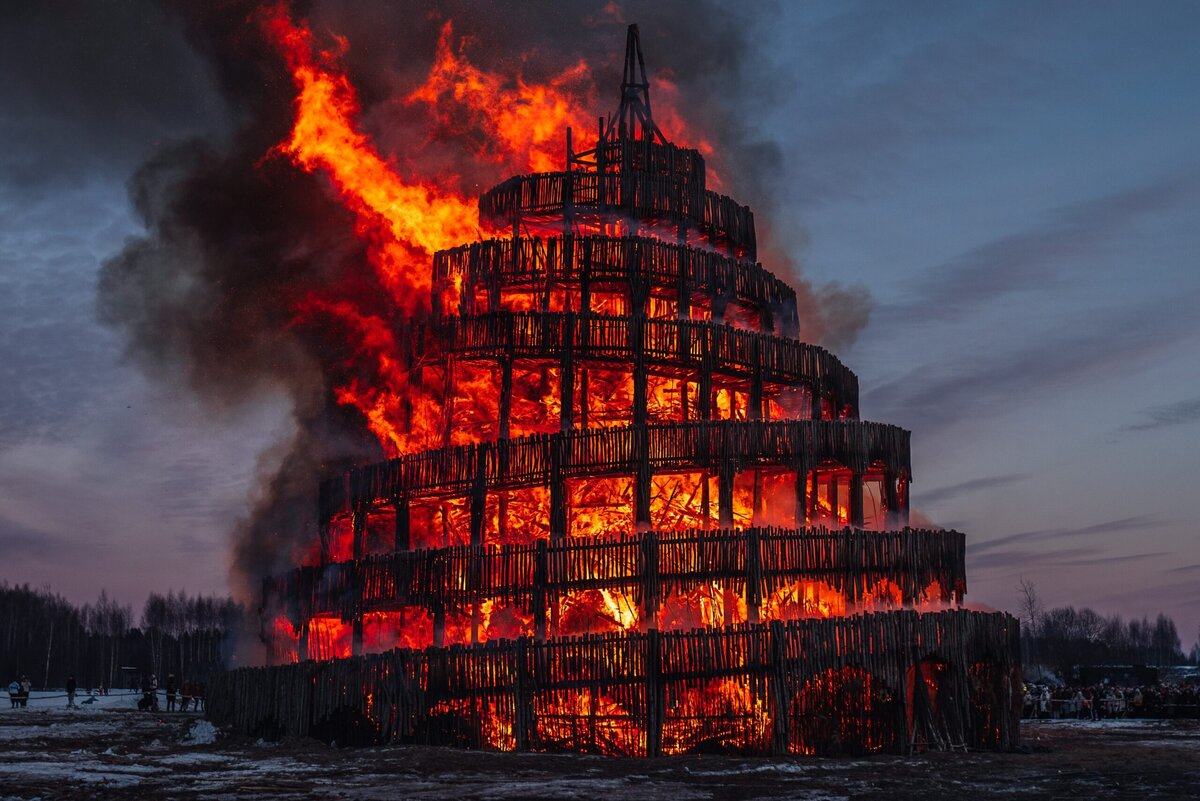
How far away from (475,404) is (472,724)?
51.8 ft

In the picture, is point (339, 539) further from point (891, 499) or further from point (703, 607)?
point (891, 499)

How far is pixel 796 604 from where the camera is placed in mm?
34688

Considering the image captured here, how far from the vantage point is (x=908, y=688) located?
104 ft

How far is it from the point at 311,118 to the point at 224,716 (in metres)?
27.2

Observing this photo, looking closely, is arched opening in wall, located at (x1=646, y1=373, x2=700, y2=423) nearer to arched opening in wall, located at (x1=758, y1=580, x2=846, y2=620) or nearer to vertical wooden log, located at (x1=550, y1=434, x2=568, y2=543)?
vertical wooden log, located at (x1=550, y1=434, x2=568, y2=543)

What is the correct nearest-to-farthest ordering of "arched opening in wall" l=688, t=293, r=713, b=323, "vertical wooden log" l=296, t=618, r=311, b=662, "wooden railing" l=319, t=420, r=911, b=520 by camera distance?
"wooden railing" l=319, t=420, r=911, b=520 → "vertical wooden log" l=296, t=618, r=311, b=662 → "arched opening in wall" l=688, t=293, r=713, b=323

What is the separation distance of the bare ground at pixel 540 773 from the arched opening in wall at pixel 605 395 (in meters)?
15.9

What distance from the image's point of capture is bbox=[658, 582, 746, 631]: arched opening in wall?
115ft

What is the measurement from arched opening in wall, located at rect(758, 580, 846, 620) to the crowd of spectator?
19.4 m

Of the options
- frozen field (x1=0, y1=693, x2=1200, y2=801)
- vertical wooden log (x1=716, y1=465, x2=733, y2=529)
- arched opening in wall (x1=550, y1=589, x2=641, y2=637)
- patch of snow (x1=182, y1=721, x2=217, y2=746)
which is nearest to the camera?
frozen field (x1=0, y1=693, x2=1200, y2=801)

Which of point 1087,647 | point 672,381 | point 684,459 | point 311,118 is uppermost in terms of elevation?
point 311,118

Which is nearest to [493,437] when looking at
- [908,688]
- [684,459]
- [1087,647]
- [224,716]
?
[684,459]

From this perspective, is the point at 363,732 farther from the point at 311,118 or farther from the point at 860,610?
the point at 311,118

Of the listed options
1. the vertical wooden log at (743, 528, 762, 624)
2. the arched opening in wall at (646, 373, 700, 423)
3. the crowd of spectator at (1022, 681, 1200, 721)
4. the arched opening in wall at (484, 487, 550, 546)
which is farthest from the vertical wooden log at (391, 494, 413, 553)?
the crowd of spectator at (1022, 681, 1200, 721)
